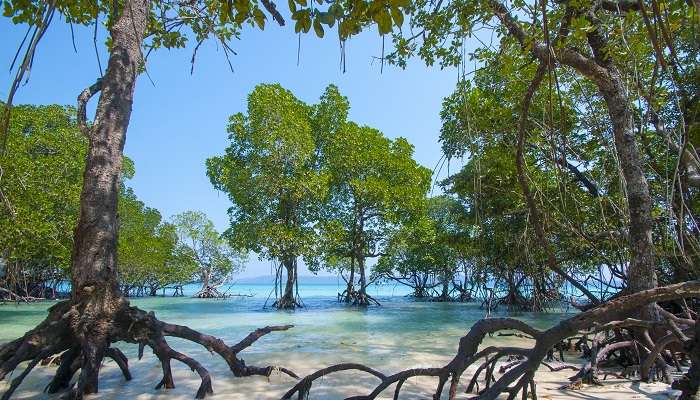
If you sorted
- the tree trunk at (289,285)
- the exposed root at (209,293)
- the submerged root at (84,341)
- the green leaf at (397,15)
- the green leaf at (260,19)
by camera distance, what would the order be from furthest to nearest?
the exposed root at (209,293)
the tree trunk at (289,285)
the submerged root at (84,341)
the green leaf at (260,19)
the green leaf at (397,15)

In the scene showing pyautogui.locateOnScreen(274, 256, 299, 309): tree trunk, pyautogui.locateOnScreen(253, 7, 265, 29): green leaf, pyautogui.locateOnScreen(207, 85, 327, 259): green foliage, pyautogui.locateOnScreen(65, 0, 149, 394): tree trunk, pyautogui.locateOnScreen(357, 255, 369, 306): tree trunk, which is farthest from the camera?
pyautogui.locateOnScreen(357, 255, 369, 306): tree trunk

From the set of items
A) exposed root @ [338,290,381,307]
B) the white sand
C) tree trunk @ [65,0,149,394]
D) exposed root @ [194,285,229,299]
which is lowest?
exposed root @ [194,285,229,299]

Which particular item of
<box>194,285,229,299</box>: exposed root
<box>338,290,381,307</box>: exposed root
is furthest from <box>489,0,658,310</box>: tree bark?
<box>194,285,229,299</box>: exposed root

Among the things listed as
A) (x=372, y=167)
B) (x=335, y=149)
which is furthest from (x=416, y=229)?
(x=335, y=149)

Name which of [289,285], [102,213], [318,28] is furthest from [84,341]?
[289,285]

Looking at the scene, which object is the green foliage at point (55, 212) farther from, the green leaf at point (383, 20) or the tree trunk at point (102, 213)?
the green leaf at point (383, 20)

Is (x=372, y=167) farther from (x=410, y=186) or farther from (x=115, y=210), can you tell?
(x=115, y=210)

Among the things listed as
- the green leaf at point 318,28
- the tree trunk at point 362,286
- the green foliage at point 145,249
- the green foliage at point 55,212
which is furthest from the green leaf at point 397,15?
the green foliage at point 145,249

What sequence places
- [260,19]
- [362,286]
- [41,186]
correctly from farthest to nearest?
[362,286], [41,186], [260,19]

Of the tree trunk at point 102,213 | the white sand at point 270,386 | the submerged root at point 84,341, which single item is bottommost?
the white sand at point 270,386

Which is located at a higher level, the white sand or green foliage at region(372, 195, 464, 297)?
green foliage at region(372, 195, 464, 297)

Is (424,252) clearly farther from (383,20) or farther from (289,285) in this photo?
(383,20)

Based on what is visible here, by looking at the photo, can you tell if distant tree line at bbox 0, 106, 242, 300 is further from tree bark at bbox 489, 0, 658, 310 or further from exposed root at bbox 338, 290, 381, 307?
exposed root at bbox 338, 290, 381, 307

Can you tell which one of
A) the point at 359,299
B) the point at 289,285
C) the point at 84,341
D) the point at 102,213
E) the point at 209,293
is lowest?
the point at 209,293
